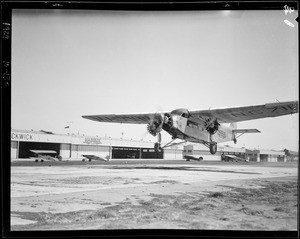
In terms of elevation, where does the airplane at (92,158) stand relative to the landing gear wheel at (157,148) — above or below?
below

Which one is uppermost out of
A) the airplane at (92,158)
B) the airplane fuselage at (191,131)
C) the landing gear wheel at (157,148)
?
the airplane fuselage at (191,131)

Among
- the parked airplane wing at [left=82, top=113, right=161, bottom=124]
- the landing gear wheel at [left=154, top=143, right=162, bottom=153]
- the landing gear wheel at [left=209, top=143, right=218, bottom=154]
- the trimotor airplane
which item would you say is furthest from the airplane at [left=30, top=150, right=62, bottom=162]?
the landing gear wheel at [left=209, top=143, right=218, bottom=154]

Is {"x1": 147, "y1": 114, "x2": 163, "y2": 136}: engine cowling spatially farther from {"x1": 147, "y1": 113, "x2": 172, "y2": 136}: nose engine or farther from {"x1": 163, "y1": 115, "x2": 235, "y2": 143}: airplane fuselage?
{"x1": 163, "y1": 115, "x2": 235, "y2": 143}: airplane fuselage

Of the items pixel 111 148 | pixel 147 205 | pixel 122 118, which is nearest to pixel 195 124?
pixel 111 148

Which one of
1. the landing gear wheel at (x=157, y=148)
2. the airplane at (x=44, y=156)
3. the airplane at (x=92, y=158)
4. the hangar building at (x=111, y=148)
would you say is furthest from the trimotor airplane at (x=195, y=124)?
the airplane at (x=44, y=156)

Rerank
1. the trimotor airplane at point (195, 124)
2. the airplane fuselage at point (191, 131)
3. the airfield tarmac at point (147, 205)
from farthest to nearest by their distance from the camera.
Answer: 1. the airplane fuselage at point (191, 131)
2. the trimotor airplane at point (195, 124)
3. the airfield tarmac at point (147, 205)

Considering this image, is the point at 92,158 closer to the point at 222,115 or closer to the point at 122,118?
the point at 122,118

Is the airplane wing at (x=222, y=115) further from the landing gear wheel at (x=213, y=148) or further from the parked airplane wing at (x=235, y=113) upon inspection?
the landing gear wheel at (x=213, y=148)
